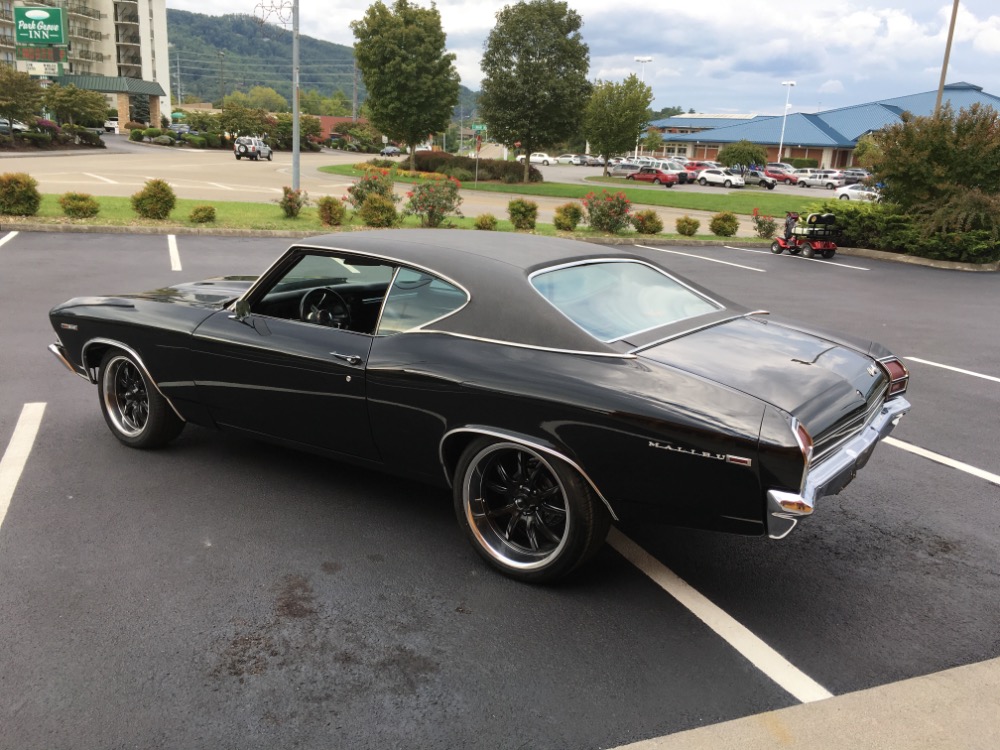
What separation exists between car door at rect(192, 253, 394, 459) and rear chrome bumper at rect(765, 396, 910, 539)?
1910mm

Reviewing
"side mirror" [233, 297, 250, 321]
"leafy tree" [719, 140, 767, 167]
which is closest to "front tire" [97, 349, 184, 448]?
"side mirror" [233, 297, 250, 321]

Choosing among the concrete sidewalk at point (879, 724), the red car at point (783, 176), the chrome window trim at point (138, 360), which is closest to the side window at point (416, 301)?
the chrome window trim at point (138, 360)

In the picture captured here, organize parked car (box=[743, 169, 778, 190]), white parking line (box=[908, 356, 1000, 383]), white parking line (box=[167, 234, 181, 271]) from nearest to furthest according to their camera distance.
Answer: white parking line (box=[908, 356, 1000, 383]) < white parking line (box=[167, 234, 181, 271]) < parked car (box=[743, 169, 778, 190])

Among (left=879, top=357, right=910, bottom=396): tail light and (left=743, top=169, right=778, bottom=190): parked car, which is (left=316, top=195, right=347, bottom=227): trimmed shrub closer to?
(left=879, top=357, right=910, bottom=396): tail light

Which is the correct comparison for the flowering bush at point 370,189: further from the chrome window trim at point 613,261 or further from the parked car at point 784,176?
the parked car at point 784,176

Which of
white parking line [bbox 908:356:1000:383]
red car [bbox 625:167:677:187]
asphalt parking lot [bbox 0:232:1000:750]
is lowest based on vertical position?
asphalt parking lot [bbox 0:232:1000:750]

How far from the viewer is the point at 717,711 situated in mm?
2713

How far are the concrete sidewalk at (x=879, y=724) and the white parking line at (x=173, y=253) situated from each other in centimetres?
1138

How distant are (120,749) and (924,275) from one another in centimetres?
1745

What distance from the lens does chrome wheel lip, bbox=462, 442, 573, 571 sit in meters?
3.40

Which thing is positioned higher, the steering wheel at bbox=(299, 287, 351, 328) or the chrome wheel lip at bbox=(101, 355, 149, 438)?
the steering wheel at bbox=(299, 287, 351, 328)

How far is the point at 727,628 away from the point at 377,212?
15960 millimetres

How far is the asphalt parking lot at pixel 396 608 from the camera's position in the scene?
268 centimetres

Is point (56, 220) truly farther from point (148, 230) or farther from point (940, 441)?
point (940, 441)
